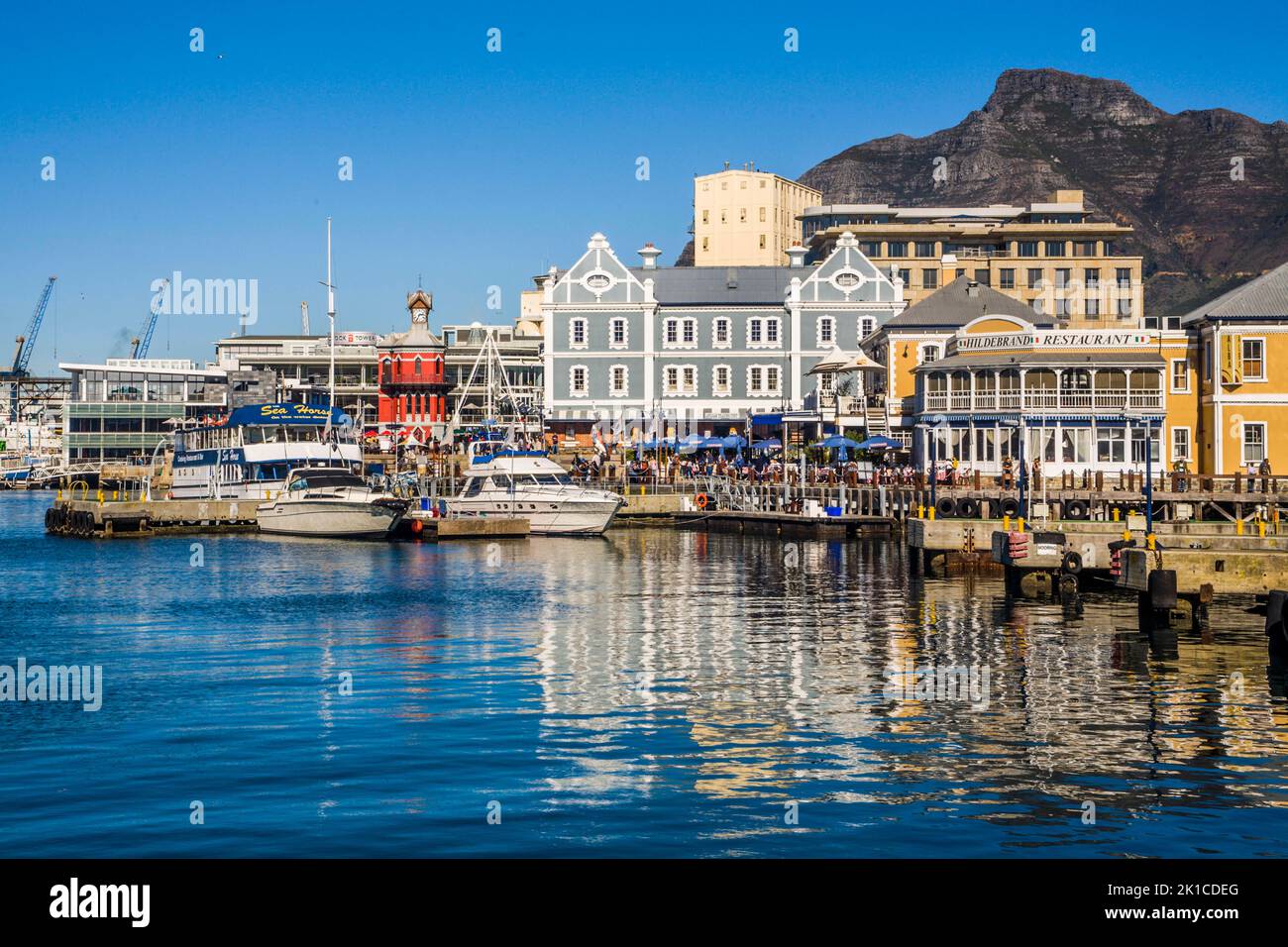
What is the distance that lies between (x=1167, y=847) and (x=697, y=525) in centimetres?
6495

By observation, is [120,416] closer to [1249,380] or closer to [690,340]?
[690,340]

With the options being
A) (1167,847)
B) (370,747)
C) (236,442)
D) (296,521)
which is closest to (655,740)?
(370,747)

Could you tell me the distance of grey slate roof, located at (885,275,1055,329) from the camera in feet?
292

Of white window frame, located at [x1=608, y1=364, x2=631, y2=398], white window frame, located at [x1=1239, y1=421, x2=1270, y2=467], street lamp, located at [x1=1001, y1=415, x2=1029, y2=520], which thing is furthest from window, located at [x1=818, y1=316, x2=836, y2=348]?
white window frame, located at [x1=1239, y1=421, x2=1270, y2=467]

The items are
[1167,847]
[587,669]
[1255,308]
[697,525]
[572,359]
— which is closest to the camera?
[1167,847]

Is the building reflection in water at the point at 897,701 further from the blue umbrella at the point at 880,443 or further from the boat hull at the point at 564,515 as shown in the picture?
the blue umbrella at the point at 880,443

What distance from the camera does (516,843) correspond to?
18.0 m

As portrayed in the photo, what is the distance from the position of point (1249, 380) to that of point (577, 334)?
2124 inches

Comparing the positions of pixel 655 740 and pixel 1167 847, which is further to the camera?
pixel 655 740

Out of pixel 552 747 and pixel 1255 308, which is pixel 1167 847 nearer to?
pixel 552 747

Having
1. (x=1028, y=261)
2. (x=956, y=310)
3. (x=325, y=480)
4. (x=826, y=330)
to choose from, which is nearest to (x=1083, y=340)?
(x=956, y=310)

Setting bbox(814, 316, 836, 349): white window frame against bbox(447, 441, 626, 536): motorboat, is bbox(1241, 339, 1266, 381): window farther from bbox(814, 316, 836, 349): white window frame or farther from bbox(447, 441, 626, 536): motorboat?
bbox(814, 316, 836, 349): white window frame

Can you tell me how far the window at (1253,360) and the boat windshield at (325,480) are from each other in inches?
1803
